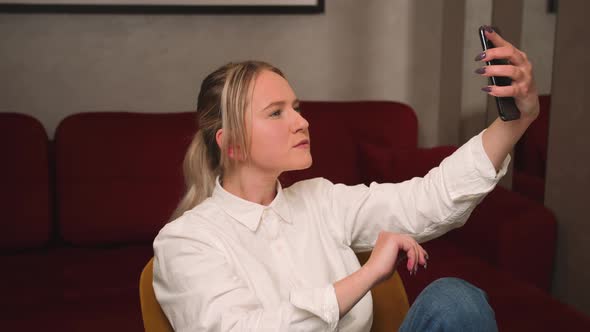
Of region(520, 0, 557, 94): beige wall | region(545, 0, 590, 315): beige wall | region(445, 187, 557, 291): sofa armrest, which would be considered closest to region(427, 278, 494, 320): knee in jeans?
region(445, 187, 557, 291): sofa armrest

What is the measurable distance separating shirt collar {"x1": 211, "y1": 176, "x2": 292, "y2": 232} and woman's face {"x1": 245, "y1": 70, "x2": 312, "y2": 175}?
0.08 metres

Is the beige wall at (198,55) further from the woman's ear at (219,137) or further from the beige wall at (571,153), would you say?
the woman's ear at (219,137)

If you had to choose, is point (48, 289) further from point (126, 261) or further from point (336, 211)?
point (336, 211)

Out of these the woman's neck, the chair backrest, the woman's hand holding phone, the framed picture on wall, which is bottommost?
the chair backrest

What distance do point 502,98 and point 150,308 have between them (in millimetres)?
736

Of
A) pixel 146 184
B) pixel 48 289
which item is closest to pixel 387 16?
pixel 146 184

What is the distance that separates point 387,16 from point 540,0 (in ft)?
2.55

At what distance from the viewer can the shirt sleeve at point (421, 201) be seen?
1152 mm

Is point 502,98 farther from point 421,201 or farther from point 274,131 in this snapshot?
point 274,131

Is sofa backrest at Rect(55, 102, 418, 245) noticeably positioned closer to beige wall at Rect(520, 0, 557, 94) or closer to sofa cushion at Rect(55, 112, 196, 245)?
sofa cushion at Rect(55, 112, 196, 245)

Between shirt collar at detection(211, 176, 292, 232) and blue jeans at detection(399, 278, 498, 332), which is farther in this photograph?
shirt collar at detection(211, 176, 292, 232)

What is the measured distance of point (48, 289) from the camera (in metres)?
1.78

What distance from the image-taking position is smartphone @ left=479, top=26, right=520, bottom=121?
106 cm

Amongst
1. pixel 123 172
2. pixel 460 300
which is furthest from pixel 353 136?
pixel 460 300
